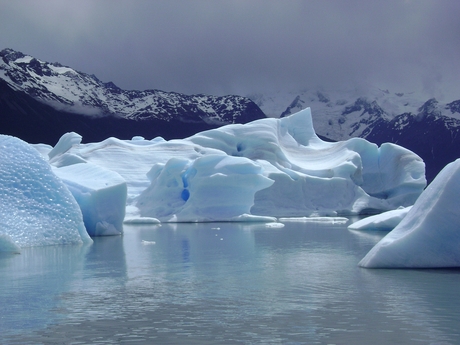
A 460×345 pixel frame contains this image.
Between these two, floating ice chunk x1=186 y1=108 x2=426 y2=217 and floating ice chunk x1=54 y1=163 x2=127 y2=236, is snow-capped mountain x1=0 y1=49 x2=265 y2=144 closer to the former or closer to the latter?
floating ice chunk x1=186 y1=108 x2=426 y2=217

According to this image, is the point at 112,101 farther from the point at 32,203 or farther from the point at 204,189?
the point at 32,203

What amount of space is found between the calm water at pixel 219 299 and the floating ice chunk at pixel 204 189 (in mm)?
7844

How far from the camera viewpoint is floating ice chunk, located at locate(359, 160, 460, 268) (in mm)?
6230

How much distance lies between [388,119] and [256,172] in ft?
422

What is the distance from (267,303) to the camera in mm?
5145

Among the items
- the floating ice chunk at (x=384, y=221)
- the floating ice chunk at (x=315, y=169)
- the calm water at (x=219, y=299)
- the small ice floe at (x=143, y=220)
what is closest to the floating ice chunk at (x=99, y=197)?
the calm water at (x=219, y=299)

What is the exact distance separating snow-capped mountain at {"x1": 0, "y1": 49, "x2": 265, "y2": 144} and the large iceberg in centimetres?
5428

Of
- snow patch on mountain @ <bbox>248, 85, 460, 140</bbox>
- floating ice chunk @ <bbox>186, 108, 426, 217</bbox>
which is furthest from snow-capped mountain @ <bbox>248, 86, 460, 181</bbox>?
floating ice chunk @ <bbox>186, 108, 426, 217</bbox>

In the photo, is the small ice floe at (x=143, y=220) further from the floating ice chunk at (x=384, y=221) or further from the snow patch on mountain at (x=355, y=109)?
the snow patch on mountain at (x=355, y=109)

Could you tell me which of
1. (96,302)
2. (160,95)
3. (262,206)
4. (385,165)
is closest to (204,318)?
(96,302)

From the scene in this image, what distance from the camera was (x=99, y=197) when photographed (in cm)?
1160

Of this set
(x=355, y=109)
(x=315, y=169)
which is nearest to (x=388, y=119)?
(x=355, y=109)

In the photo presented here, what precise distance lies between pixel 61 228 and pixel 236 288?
4.61m

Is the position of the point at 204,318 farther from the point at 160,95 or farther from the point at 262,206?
the point at 160,95
